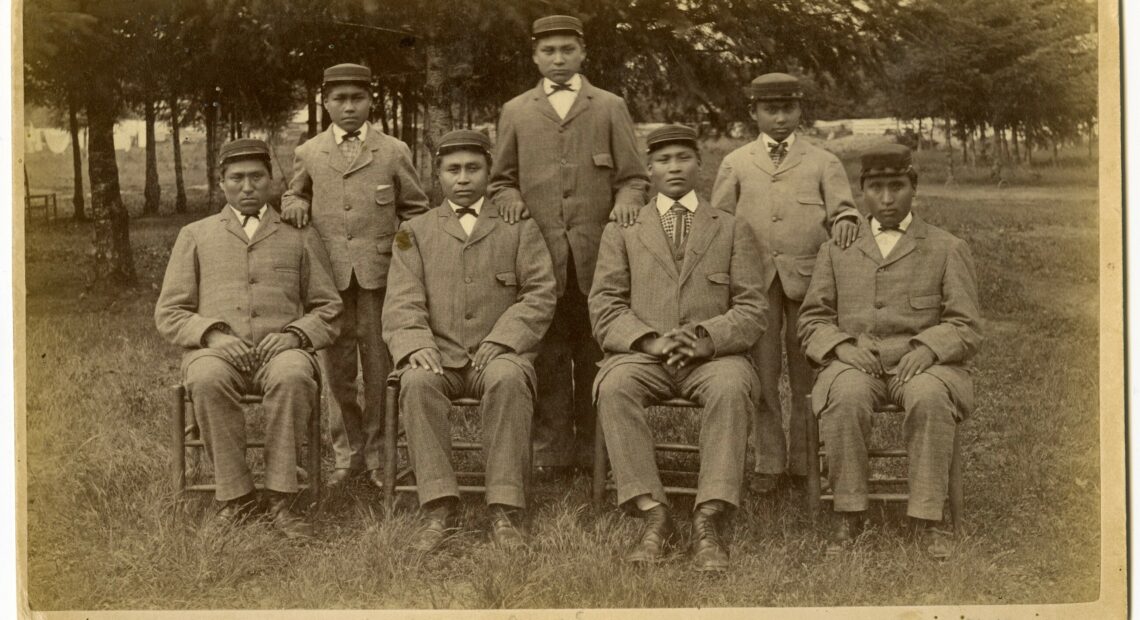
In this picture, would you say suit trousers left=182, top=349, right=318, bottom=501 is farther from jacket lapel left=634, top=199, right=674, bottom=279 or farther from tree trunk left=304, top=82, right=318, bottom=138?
jacket lapel left=634, top=199, right=674, bottom=279

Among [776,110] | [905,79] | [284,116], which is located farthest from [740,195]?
[284,116]

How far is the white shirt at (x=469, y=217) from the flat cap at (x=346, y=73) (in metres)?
0.73

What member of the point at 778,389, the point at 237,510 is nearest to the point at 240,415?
the point at 237,510

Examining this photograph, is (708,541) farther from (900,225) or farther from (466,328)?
(900,225)

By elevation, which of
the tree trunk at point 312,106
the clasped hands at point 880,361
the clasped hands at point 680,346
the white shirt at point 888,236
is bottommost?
the clasped hands at point 880,361

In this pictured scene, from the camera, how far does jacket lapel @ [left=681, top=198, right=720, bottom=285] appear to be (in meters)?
5.04

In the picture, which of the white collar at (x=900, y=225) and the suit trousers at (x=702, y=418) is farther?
the white collar at (x=900, y=225)

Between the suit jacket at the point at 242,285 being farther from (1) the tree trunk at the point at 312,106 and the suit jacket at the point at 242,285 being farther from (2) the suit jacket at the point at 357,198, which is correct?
(1) the tree trunk at the point at 312,106

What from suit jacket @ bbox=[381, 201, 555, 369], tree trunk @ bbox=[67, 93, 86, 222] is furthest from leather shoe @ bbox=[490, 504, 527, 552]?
tree trunk @ bbox=[67, 93, 86, 222]

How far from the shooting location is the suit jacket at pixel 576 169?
17.2 feet

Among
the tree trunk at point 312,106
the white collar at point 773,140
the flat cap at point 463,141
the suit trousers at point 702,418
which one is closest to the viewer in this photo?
the suit trousers at point 702,418

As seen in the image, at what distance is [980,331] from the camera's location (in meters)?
4.98

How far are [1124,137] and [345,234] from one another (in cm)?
360

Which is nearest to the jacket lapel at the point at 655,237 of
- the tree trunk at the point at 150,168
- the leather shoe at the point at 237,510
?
the leather shoe at the point at 237,510
